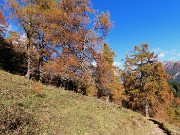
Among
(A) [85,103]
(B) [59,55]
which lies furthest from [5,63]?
(A) [85,103]

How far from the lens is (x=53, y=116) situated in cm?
1698

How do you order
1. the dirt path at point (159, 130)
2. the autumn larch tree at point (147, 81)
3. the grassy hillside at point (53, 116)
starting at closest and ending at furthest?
the grassy hillside at point (53, 116)
the dirt path at point (159, 130)
the autumn larch tree at point (147, 81)

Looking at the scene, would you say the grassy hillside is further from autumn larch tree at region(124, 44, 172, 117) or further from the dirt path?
autumn larch tree at region(124, 44, 172, 117)

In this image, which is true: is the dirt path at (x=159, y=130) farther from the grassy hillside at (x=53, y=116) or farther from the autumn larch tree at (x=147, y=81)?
the autumn larch tree at (x=147, y=81)

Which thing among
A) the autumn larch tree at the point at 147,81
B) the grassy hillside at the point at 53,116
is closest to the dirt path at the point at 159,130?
the grassy hillside at the point at 53,116

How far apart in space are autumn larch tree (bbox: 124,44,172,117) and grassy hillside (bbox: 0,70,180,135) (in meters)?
16.8

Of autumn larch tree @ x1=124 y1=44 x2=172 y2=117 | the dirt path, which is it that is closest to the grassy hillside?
the dirt path

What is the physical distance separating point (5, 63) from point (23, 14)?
37.9 feet

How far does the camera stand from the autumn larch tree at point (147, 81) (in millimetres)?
41250

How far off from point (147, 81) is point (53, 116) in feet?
89.7

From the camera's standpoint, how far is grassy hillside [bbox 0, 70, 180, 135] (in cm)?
1395

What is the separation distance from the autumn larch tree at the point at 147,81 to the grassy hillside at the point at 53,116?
55.2 feet

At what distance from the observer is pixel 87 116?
19.9 metres

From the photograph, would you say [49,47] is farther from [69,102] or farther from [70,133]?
[70,133]
